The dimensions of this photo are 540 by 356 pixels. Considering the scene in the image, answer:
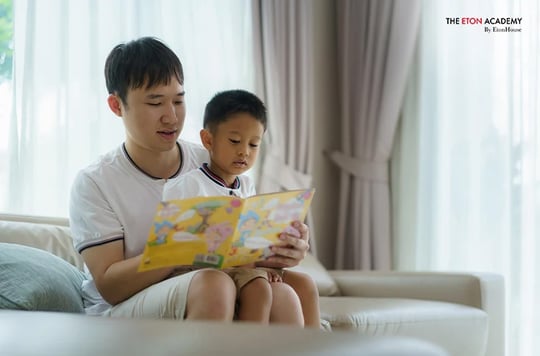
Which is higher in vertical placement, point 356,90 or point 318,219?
point 356,90

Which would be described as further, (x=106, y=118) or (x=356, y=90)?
(x=356, y=90)

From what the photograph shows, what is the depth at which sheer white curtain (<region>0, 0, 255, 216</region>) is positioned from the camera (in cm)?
338

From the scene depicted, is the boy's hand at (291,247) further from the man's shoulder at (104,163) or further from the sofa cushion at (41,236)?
the sofa cushion at (41,236)

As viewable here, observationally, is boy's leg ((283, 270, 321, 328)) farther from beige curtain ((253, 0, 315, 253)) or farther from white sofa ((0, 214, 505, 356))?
beige curtain ((253, 0, 315, 253))

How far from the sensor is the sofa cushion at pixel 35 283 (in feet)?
7.02

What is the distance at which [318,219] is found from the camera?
4691mm

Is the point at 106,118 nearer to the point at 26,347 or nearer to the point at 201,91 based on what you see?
the point at 201,91

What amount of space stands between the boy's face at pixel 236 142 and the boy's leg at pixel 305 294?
31 cm

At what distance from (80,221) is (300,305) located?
60 cm

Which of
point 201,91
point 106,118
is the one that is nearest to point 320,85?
point 201,91

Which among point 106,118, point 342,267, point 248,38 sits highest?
point 248,38

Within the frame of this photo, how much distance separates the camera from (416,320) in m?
2.89

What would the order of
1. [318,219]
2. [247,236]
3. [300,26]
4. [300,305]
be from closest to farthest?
[247,236]
[300,305]
[300,26]
[318,219]

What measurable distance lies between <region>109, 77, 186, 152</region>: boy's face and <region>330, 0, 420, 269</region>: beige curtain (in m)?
2.30
